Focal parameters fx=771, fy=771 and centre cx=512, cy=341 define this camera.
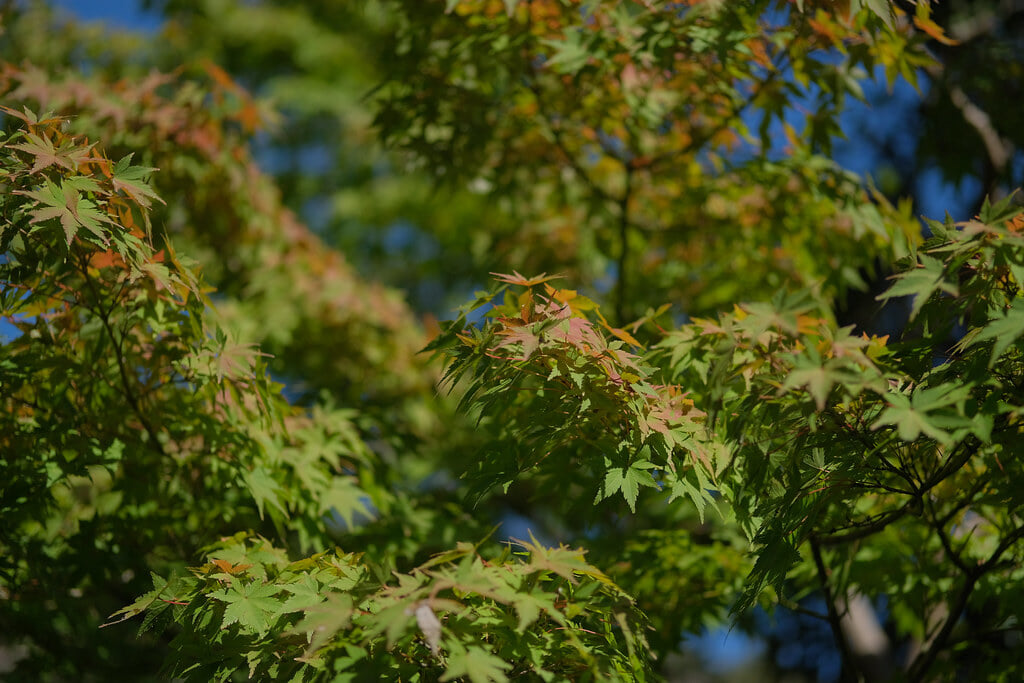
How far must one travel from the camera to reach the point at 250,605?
6.51 feet

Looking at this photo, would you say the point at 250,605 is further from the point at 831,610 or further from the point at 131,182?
the point at 831,610

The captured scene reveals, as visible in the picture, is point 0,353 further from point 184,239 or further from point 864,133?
point 864,133

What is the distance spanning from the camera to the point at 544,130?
4070 mm

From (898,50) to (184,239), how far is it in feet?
13.2

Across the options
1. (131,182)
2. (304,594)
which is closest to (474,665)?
(304,594)

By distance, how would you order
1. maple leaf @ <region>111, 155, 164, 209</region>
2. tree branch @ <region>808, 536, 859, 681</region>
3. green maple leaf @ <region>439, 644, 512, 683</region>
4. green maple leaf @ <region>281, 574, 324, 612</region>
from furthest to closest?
tree branch @ <region>808, 536, 859, 681</region> → maple leaf @ <region>111, 155, 164, 209</region> → green maple leaf @ <region>281, 574, 324, 612</region> → green maple leaf @ <region>439, 644, 512, 683</region>

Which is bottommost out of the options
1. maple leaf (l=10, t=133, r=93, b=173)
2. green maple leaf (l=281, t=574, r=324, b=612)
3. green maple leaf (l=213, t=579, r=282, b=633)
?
green maple leaf (l=213, t=579, r=282, b=633)

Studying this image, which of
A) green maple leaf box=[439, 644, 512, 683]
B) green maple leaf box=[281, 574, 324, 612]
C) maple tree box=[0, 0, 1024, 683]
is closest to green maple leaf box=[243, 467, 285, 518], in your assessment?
maple tree box=[0, 0, 1024, 683]

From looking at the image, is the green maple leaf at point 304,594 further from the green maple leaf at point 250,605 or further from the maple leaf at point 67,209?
the maple leaf at point 67,209

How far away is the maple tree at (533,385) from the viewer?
6.33 ft

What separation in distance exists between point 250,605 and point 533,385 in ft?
3.36

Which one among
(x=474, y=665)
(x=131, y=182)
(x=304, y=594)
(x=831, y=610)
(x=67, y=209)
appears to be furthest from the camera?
(x=831, y=610)

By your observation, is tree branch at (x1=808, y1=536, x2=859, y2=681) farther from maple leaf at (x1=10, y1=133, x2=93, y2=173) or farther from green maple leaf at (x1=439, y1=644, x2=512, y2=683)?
maple leaf at (x1=10, y1=133, x2=93, y2=173)

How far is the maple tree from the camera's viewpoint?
76.0 inches
